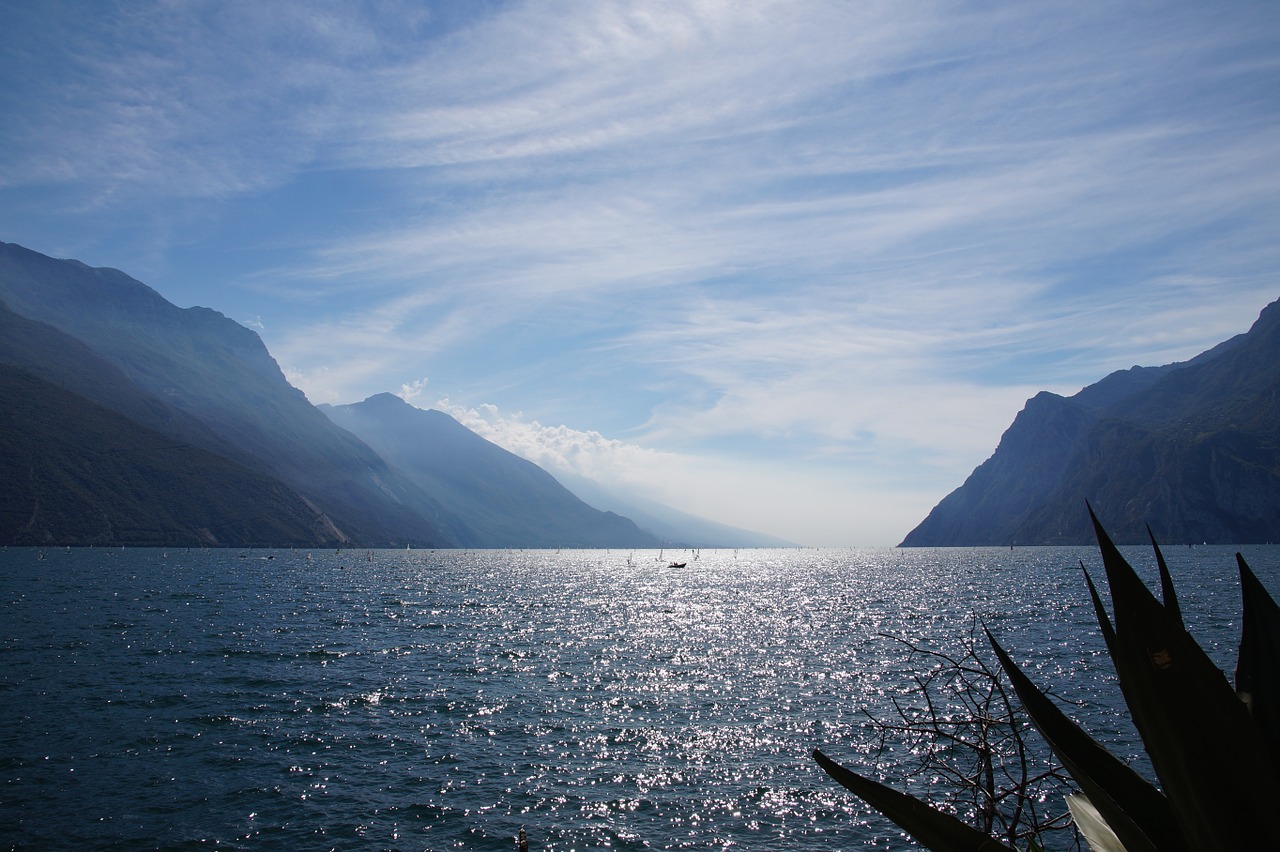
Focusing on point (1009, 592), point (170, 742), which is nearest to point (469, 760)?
point (170, 742)

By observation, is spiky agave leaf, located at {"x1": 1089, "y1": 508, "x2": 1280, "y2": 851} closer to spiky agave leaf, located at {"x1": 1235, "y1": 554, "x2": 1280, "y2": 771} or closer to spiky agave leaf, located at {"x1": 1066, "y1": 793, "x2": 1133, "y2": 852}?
spiky agave leaf, located at {"x1": 1235, "y1": 554, "x2": 1280, "y2": 771}

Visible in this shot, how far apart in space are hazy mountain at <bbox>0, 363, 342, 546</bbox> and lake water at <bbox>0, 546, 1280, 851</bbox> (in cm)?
11729

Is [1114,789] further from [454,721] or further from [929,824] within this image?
[454,721]

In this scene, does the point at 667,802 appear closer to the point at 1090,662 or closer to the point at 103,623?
the point at 1090,662

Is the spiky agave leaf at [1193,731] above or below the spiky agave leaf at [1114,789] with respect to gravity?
above

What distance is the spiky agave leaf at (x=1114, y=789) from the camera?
2273 millimetres

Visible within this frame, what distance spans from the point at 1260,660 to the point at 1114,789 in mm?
640

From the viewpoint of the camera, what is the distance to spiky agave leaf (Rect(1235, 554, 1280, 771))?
2.10 meters

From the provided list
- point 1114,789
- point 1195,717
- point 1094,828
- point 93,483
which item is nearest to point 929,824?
point 1114,789

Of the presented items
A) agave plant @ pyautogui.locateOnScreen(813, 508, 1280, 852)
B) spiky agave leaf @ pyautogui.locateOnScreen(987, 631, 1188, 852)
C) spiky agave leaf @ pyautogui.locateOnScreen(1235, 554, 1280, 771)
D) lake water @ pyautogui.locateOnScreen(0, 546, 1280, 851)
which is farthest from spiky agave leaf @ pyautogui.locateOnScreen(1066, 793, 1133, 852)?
lake water @ pyautogui.locateOnScreen(0, 546, 1280, 851)

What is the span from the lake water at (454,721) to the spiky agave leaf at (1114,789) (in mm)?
15412

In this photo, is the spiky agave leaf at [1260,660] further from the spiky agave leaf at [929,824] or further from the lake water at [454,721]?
the lake water at [454,721]

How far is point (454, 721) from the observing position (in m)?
26.1

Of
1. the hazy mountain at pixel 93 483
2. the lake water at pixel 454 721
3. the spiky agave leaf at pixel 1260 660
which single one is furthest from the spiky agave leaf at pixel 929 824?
the hazy mountain at pixel 93 483
